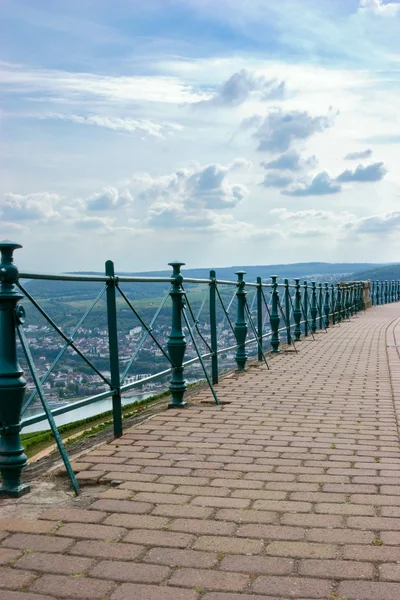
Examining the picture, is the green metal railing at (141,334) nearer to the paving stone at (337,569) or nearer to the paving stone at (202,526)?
the paving stone at (202,526)

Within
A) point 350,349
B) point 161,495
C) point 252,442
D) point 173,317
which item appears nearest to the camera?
point 161,495

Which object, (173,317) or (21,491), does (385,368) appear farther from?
(21,491)

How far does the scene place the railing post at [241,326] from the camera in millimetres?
9914

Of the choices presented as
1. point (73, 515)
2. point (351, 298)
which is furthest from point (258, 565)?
point (351, 298)

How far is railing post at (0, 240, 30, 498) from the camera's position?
3826 millimetres

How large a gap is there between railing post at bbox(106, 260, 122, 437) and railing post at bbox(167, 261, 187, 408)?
1.35m

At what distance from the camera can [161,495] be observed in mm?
3863

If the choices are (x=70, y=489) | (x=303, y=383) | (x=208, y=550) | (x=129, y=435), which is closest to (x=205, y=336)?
(x=303, y=383)

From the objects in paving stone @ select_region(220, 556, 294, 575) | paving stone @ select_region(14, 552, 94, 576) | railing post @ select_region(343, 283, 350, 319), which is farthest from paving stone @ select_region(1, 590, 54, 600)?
railing post @ select_region(343, 283, 350, 319)

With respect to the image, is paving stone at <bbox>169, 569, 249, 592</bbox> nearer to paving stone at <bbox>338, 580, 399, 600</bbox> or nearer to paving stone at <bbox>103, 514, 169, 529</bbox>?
paving stone at <bbox>338, 580, 399, 600</bbox>

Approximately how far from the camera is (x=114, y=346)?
18.0 feet

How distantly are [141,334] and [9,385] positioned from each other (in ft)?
8.36

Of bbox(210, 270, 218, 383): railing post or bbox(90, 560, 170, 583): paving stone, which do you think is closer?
bbox(90, 560, 170, 583): paving stone

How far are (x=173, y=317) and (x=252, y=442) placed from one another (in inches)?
77.5
